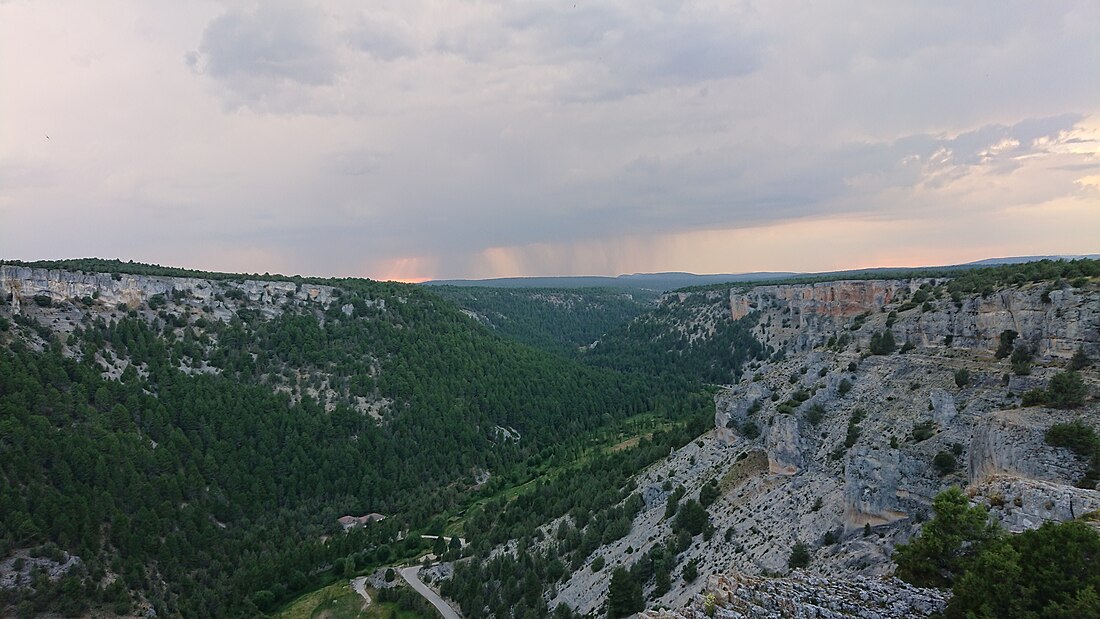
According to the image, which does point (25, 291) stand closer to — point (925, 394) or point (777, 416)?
point (777, 416)

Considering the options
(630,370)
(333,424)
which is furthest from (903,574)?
(630,370)

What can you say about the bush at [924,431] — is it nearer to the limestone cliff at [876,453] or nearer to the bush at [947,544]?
the limestone cliff at [876,453]

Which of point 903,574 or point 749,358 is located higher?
point 903,574

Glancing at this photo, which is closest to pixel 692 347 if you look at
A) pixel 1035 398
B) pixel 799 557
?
pixel 799 557

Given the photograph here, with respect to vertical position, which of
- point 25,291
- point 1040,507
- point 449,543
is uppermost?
point 25,291

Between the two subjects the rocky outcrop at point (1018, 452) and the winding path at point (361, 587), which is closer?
the rocky outcrop at point (1018, 452)

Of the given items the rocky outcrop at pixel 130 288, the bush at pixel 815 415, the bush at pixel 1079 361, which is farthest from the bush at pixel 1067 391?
the rocky outcrop at pixel 130 288
